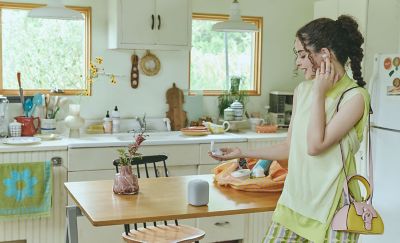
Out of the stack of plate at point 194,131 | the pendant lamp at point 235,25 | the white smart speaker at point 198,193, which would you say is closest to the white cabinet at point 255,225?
the stack of plate at point 194,131

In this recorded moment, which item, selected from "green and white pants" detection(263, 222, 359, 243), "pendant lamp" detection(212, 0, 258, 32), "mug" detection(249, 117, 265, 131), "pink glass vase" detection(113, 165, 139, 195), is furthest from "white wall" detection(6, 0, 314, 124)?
"green and white pants" detection(263, 222, 359, 243)

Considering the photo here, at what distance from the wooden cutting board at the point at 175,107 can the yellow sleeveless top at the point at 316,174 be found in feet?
9.08

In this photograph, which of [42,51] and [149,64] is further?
[149,64]

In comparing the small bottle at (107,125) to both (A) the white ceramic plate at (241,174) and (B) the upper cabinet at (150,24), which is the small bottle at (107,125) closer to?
(B) the upper cabinet at (150,24)

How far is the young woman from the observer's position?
1.93 metres

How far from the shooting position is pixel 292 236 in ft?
6.83

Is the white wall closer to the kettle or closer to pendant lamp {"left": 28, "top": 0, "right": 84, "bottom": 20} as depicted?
the kettle

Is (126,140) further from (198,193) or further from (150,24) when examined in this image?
(198,193)

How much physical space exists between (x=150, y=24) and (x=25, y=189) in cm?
161

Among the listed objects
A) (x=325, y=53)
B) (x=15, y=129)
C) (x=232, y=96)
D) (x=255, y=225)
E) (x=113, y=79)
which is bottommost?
(x=255, y=225)

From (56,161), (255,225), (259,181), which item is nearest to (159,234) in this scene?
(259,181)

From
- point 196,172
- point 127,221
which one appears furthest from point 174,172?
point 127,221

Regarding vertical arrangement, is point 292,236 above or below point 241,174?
below

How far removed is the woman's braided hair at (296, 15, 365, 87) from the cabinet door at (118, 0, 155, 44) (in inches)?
98.1
